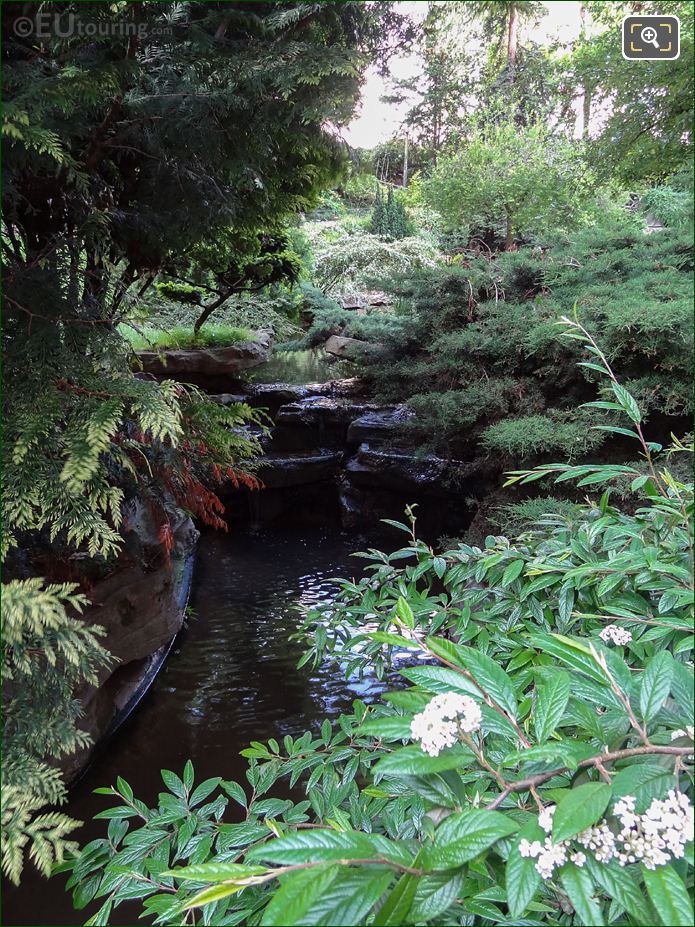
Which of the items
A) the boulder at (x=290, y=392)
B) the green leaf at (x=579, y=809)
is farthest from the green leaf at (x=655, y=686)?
the boulder at (x=290, y=392)

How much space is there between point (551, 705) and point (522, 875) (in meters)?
0.17

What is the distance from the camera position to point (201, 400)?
1.44m

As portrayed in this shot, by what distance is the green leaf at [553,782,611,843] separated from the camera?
1.56ft

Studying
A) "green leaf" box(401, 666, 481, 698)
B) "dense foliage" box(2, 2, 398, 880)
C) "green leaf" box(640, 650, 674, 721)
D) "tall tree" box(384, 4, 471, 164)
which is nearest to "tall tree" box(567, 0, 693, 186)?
"tall tree" box(384, 4, 471, 164)

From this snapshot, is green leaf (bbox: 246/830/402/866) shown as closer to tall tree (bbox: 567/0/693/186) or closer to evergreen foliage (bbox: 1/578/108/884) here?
evergreen foliage (bbox: 1/578/108/884)

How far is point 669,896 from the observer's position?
18.6 inches

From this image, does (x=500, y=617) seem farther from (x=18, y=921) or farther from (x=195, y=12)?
(x=18, y=921)

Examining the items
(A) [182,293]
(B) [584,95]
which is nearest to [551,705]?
(B) [584,95]

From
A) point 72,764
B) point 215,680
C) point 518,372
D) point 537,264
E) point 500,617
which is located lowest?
point 215,680

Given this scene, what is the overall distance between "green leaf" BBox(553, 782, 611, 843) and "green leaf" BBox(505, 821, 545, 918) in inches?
2.2

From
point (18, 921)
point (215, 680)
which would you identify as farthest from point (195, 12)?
point (215, 680)

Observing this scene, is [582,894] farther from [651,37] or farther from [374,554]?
[374,554]

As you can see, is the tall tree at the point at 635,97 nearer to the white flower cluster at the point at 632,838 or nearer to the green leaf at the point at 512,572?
the green leaf at the point at 512,572

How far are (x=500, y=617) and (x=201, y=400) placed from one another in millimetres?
976
